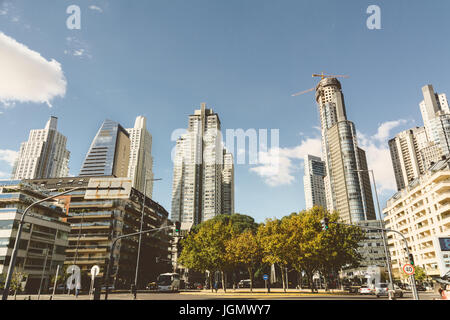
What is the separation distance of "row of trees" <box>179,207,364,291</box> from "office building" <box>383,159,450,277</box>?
20.5 m

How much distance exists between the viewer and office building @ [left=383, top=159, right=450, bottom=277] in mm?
60188

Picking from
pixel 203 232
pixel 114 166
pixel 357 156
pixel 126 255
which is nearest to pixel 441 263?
pixel 203 232

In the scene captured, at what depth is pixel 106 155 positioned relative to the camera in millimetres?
190000

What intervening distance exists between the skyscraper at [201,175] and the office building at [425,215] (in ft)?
319

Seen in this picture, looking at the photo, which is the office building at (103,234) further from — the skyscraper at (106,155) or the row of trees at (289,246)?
the skyscraper at (106,155)

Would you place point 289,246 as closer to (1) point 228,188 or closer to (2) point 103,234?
(2) point 103,234

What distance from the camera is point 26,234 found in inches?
2060

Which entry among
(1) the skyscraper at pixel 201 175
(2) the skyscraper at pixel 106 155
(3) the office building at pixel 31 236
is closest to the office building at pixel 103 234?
(3) the office building at pixel 31 236

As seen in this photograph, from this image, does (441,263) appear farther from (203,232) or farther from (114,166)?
(114,166)

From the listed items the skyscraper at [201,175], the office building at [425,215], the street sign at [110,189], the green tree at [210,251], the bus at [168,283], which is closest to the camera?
the street sign at [110,189]

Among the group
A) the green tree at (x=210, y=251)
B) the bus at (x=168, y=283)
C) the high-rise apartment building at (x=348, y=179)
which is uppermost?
the high-rise apartment building at (x=348, y=179)

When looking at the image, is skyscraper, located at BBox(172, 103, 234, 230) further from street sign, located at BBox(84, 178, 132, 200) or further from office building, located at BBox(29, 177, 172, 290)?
street sign, located at BBox(84, 178, 132, 200)

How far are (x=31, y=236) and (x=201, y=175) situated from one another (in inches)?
4750

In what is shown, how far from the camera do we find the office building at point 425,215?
60.2m
